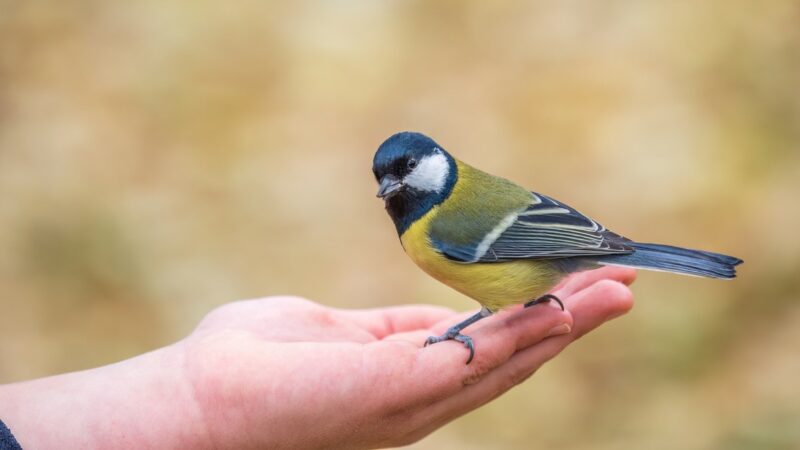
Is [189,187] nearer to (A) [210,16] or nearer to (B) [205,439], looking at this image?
(A) [210,16]

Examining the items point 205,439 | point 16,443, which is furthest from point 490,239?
point 16,443

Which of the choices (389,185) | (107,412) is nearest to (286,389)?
(107,412)

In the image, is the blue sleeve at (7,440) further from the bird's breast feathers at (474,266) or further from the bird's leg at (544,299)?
the bird's leg at (544,299)

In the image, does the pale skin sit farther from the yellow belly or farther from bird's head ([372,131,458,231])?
bird's head ([372,131,458,231])

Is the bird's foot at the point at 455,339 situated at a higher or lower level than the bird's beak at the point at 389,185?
lower

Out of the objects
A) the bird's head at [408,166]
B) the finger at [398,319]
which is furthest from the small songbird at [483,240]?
the finger at [398,319]
